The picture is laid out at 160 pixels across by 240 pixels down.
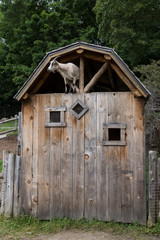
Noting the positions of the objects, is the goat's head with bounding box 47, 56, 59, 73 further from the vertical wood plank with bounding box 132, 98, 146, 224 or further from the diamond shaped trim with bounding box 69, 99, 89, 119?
the vertical wood plank with bounding box 132, 98, 146, 224

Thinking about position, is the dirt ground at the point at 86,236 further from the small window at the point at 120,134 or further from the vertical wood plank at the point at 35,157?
the small window at the point at 120,134

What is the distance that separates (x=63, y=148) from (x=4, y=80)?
22.5m

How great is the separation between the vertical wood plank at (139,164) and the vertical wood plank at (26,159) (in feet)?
7.30

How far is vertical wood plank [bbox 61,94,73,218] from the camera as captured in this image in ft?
15.9

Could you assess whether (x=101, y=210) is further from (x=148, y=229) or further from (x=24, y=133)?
(x=24, y=133)

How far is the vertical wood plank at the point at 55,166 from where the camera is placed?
16.1 ft

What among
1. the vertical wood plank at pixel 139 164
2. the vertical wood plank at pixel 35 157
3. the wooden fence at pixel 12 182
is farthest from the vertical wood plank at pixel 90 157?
the wooden fence at pixel 12 182

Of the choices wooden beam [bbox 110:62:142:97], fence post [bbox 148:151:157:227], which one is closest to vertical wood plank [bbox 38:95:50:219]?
wooden beam [bbox 110:62:142:97]

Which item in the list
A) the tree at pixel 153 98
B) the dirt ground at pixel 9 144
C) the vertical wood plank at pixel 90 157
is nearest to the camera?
the vertical wood plank at pixel 90 157

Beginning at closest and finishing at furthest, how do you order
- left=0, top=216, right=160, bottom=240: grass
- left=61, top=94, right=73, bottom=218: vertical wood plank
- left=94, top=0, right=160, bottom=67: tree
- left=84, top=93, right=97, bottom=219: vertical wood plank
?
1. left=0, top=216, right=160, bottom=240: grass
2. left=84, top=93, right=97, bottom=219: vertical wood plank
3. left=61, top=94, right=73, bottom=218: vertical wood plank
4. left=94, top=0, right=160, bottom=67: tree

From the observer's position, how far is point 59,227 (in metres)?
4.62

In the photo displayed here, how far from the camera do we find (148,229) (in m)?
4.43

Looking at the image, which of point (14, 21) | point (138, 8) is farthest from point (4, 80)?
point (138, 8)

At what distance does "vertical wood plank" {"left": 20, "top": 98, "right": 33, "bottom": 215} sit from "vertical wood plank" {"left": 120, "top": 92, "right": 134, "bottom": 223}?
6.52ft
